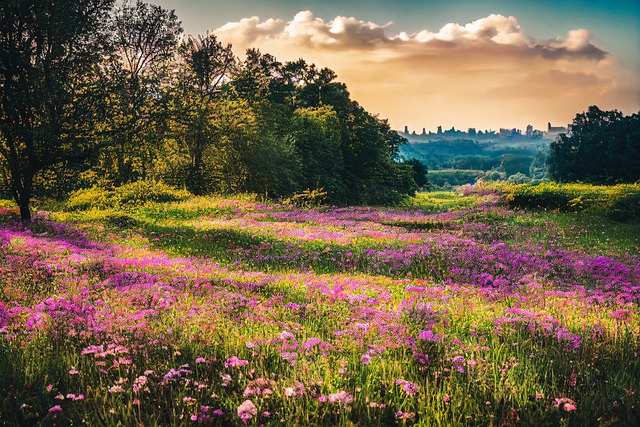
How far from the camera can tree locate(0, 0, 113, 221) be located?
17188mm

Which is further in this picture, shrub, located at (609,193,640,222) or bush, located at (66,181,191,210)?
bush, located at (66,181,191,210)

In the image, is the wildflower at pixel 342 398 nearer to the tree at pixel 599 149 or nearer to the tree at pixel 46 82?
the tree at pixel 46 82

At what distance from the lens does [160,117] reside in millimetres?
27000

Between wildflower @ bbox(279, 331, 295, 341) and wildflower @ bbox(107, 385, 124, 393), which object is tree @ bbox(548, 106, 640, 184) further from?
wildflower @ bbox(107, 385, 124, 393)

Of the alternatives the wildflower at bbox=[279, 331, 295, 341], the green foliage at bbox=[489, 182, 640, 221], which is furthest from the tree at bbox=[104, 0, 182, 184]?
the green foliage at bbox=[489, 182, 640, 221]

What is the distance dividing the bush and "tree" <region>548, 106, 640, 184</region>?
71.3m

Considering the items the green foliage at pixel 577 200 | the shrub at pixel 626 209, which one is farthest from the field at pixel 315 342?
the green foliage at pixel 577 200

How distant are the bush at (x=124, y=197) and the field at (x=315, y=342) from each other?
16954 mm

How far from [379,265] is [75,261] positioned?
761 cm

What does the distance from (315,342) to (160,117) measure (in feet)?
85.7

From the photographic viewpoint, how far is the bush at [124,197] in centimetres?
2703

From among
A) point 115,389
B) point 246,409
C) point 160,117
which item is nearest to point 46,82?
point 160,117

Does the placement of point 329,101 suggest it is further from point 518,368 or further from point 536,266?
point 518,368

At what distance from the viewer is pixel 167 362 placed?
13.9 ft
